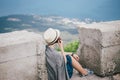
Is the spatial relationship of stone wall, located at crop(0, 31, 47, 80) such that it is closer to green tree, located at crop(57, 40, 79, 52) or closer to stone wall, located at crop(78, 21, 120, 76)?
stone wall, located at crop(78, 21, 120, 76)

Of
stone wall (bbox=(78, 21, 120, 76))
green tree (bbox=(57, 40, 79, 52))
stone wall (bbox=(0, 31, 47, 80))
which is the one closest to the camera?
stone wall (bbox=(0, 31, 47, 80))

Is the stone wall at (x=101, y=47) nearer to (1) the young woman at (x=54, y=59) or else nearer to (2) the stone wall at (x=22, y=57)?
(1) the young woman at (x=54, y=59)

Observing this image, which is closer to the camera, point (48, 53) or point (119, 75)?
point (48, 53)

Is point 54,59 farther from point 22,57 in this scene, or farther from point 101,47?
point 101,47

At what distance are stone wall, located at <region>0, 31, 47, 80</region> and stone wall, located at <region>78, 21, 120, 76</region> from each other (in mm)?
1084

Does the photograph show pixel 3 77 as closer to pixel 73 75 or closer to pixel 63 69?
pixel 63 69

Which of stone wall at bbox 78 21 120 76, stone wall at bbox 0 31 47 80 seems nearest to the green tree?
stone wall at bbox 78 21 120 76

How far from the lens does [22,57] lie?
3785 millimetres

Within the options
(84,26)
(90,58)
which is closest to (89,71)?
(90,58)

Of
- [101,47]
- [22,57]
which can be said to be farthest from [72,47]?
[22,57]

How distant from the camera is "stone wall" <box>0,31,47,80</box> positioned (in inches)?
144

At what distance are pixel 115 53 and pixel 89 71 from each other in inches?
23.2

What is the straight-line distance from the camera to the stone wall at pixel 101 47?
179 inches

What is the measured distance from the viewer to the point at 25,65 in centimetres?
386
